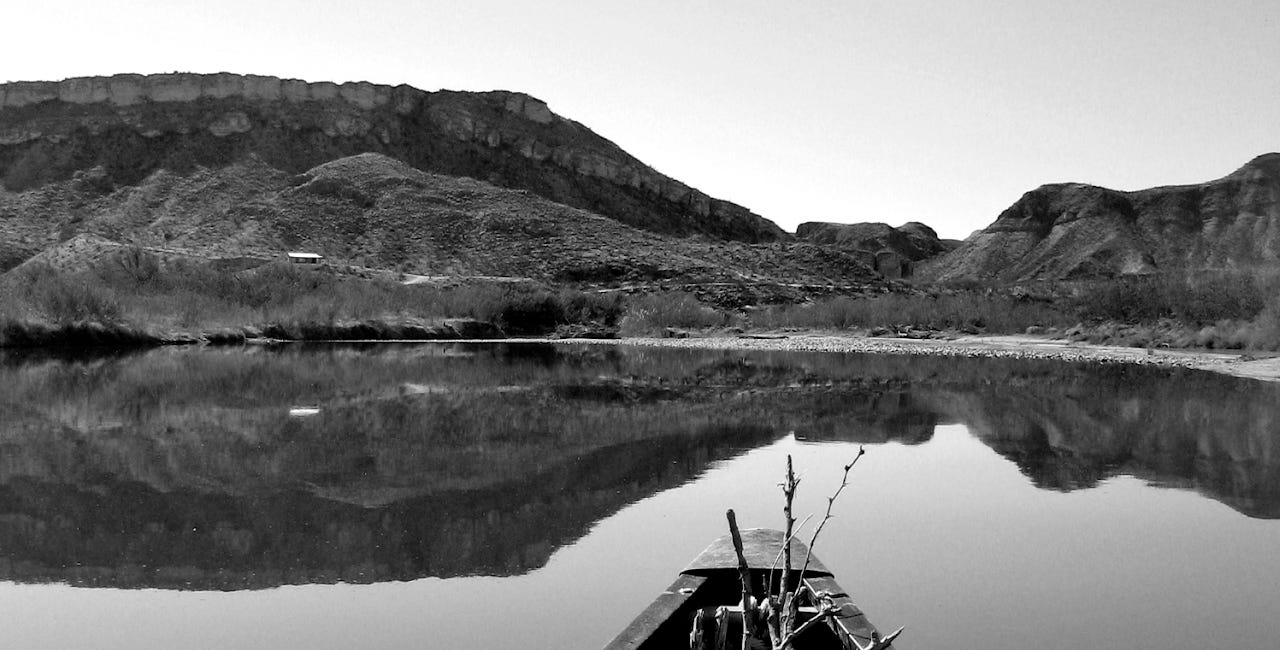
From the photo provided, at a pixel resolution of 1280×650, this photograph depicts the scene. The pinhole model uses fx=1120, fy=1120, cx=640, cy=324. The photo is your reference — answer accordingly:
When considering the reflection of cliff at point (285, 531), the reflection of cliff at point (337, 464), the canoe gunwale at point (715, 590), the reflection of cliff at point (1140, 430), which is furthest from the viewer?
the reflection of cliff at point (1140, 430)

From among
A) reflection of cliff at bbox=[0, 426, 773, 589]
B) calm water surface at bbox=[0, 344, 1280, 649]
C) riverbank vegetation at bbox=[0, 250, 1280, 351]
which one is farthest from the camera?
riverbank vegetation at bbox=[0, 250, 1280, 351]

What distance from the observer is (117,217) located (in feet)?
217

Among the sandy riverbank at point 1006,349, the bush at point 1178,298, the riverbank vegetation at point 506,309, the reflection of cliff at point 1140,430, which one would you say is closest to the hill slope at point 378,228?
the riverbank vegetation at point 506,309

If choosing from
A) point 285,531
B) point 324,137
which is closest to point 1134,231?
point 324,137

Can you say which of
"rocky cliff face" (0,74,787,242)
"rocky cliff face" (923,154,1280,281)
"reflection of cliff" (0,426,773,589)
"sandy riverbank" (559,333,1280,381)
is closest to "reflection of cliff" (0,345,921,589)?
"reflection of cliff" (0,426,773,589)

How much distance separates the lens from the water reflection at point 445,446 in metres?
8.67

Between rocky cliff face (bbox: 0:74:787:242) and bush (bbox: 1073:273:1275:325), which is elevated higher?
rocky cliff face (bbox: 0:74:787:242)

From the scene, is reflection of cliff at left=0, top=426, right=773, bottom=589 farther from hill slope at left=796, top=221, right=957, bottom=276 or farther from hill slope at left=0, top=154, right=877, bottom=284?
hill slope at left=796, top=221, right=957, bottom=276

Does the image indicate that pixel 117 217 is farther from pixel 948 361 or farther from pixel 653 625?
pixel 653 625

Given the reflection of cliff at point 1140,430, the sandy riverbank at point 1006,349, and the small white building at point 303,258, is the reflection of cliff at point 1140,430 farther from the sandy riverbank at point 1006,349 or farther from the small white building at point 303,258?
the small white building at point 303,258

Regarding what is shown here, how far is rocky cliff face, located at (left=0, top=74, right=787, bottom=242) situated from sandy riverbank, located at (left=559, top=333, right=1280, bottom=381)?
3748 centimetres

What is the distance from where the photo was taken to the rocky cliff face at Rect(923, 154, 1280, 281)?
277 ft

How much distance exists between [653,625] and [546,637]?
153 cm

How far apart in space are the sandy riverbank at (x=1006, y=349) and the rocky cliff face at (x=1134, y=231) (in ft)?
130
